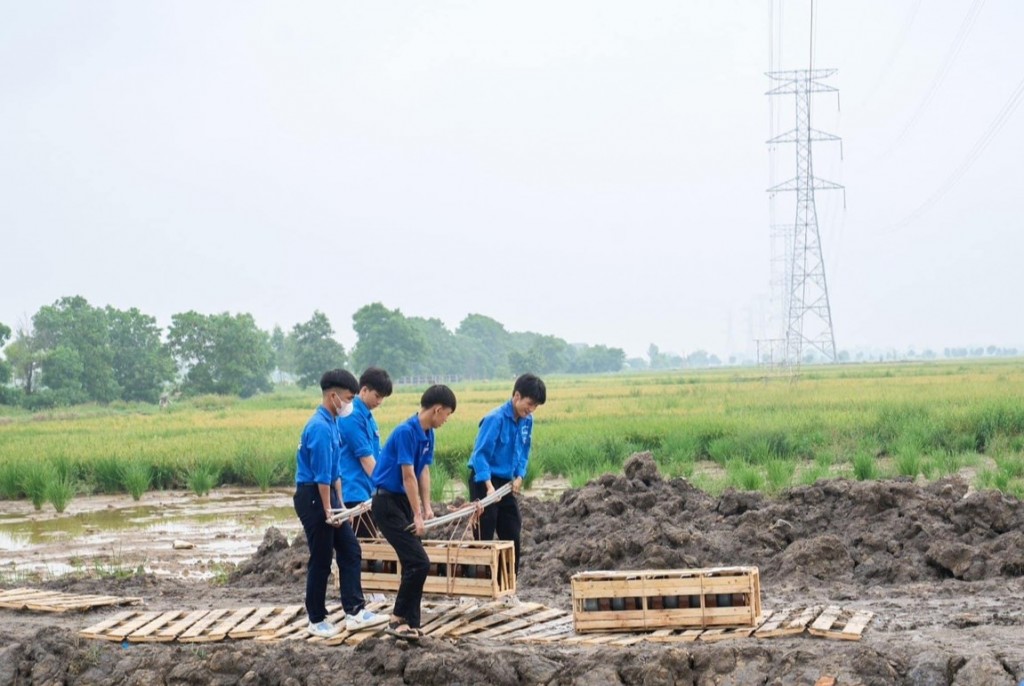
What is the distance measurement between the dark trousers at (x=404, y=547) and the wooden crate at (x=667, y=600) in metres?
1.01

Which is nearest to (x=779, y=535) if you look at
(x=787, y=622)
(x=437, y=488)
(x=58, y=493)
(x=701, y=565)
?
(x=701, y=565)

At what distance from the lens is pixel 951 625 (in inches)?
295

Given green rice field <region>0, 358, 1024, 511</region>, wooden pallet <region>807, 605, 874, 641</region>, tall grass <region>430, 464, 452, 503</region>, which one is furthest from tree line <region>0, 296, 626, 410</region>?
wooden pallet <region>807, 605, 874, 641</region>

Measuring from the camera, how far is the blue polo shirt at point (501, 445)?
8227 millimetres

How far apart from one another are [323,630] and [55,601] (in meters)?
3.01

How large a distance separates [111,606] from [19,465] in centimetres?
1207

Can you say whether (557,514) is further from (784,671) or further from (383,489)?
(784,671)

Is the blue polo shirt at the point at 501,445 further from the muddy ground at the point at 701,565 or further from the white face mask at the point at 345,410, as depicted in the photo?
the muddy ground at the point at 701,565

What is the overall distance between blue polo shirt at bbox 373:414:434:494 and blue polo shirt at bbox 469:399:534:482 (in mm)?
659

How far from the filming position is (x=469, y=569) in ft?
26.5

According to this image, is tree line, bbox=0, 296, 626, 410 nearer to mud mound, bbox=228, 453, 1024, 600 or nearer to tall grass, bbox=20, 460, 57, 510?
tall grass, bbox=20, 460, 57, 510

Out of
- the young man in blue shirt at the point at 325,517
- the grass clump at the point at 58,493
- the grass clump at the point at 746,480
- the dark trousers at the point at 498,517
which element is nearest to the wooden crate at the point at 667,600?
the dark trousers at the point at 498,517

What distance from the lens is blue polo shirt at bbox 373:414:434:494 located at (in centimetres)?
736

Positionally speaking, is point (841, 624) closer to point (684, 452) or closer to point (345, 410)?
point (345, 410)
